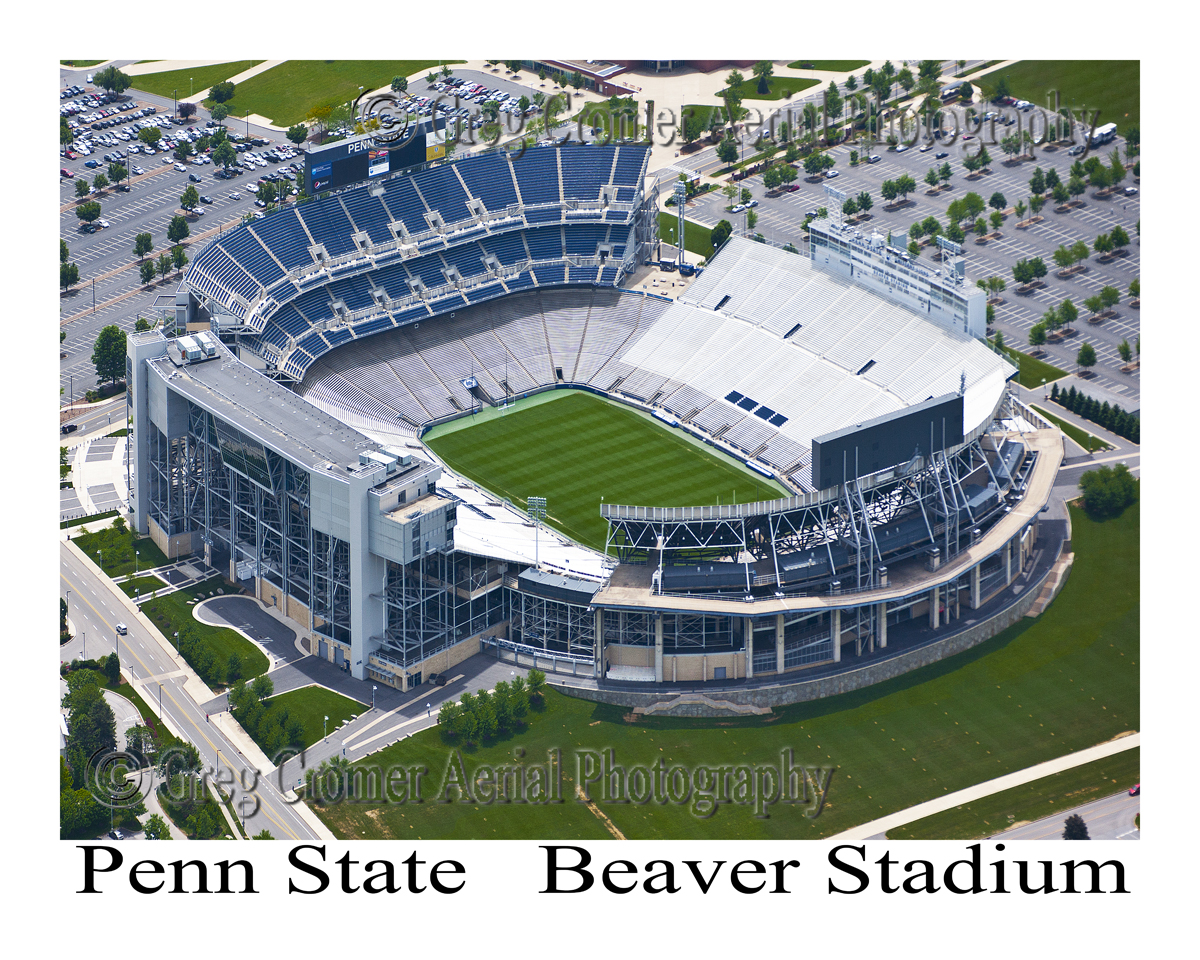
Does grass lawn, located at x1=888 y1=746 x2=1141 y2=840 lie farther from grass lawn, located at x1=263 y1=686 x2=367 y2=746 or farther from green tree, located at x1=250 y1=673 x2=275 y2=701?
green tree, located at x1=250 y1=673 x2=275 y2=701

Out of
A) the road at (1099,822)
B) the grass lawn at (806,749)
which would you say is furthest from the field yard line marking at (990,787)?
the road at (1099,822)

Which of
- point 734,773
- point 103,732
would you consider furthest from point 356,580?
point 734,773

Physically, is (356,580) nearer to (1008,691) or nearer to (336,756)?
(336,756)

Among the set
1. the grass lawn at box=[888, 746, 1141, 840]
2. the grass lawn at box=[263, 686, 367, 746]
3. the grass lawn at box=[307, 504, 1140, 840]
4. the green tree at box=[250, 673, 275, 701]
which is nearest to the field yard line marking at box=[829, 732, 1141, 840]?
the grass lawn at box=[888, 746, 1141, 840]

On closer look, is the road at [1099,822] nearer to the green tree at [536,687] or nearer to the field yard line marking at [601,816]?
the field yard line marking at [601,816]

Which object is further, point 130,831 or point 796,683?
point 796,683
